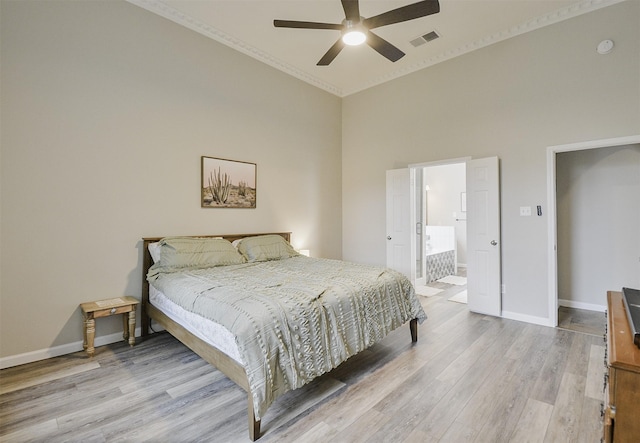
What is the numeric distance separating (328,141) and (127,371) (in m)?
4.39

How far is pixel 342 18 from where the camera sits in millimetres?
3551

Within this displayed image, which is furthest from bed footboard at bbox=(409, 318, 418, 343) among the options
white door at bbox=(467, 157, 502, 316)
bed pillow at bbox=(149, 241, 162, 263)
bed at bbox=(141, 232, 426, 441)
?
bed pillow at bbox=(149, 241, 162, 263)

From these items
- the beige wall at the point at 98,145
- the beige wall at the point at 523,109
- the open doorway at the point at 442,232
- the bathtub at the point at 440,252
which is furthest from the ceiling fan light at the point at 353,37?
the bathtub at the point at 440,252

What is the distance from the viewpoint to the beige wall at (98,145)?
2.62 m

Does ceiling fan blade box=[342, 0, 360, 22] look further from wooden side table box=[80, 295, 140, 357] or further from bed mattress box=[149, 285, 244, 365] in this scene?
wooden side table box=[80, 295, 140, 357]

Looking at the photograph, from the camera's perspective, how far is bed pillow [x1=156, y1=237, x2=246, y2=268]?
3100 mm

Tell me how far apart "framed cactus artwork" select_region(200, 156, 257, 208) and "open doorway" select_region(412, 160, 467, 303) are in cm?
254

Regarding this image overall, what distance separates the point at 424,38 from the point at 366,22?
1.80m

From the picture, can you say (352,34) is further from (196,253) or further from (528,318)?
(528,318)

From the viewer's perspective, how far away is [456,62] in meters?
4.29

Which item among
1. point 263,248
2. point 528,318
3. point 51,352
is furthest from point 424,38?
point 51,352

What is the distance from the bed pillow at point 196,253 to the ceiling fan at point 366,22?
2282mm

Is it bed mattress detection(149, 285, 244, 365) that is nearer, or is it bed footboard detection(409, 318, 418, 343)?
bed mattress detection(149, 285, 244, 365)

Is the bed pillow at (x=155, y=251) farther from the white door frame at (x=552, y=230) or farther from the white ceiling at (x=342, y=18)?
the white door frame at (x=552, y=230)
